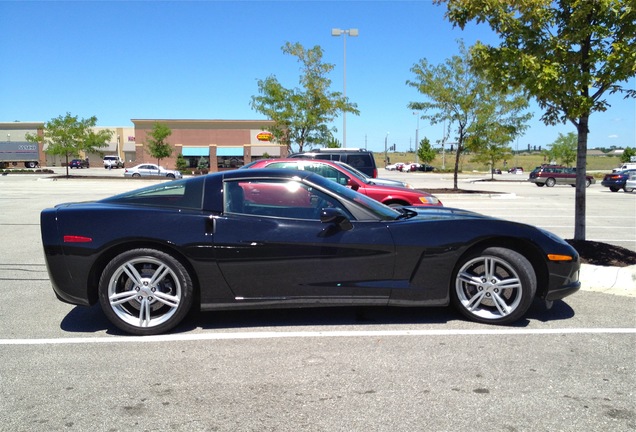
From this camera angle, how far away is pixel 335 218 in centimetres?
423

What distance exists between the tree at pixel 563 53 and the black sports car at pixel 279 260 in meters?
2.88

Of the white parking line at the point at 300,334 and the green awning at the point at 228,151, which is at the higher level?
the green awning at the point at 228,151

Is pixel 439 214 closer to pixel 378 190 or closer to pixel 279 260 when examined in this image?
pixel 279 260

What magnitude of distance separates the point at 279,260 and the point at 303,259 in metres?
0.21

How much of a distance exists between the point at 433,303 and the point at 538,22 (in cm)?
457

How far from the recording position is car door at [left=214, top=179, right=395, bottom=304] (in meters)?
4.21

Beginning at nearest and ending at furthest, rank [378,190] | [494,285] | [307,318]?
[494,285] → [307,318] → [378,190]

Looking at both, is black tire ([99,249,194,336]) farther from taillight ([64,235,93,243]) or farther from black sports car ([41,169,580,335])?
taillight ([64,235,93,243])

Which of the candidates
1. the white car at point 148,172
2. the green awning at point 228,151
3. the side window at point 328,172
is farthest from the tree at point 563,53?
the green awning at point 228,151

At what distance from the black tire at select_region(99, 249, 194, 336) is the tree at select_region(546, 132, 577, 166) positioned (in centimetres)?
6341

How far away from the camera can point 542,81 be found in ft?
20.3

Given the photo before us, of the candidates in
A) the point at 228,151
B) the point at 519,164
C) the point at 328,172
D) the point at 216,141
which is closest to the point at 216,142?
the point at 216,141

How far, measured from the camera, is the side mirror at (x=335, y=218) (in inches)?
165

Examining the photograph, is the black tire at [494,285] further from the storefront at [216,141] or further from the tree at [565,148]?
the tree at [565,148]
